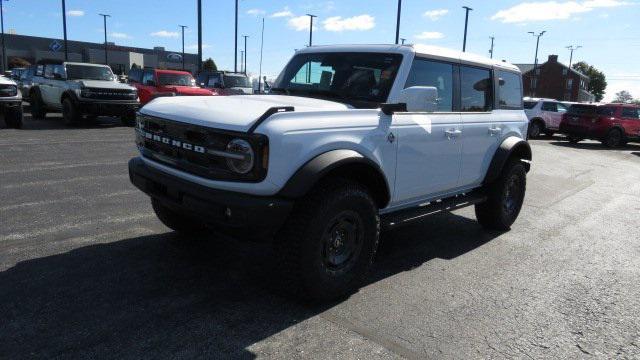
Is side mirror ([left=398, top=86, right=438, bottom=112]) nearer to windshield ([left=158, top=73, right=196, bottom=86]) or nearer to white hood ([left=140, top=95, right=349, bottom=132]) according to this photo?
white hood ([left=140, top=95, right=349, bottom=132])

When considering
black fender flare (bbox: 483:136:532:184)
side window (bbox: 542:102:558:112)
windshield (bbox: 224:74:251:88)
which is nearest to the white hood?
black fender flare (bbox: 483:136:532:184)

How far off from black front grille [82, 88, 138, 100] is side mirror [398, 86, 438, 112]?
12.7 m

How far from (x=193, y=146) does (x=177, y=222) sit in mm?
1539

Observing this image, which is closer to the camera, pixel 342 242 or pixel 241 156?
pixel 241 156

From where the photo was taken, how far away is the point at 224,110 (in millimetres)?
3508

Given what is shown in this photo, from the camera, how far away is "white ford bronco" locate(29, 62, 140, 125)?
46.8 ft

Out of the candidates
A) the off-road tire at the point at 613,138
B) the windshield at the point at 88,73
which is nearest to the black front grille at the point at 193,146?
the windshield at the point at 88,73

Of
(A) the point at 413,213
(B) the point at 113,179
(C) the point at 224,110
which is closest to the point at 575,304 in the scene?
(A) the point at 413,213

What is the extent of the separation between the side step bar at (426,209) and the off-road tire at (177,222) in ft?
5.84

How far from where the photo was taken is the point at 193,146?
11.4 feet

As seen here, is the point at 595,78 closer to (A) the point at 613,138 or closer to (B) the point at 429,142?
(A) the point at 613,138

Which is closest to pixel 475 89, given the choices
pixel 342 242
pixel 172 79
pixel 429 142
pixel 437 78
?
pixel 437 78

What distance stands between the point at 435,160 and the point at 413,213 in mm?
547

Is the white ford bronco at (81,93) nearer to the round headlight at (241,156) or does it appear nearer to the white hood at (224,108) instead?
the white hood at (224,108)
